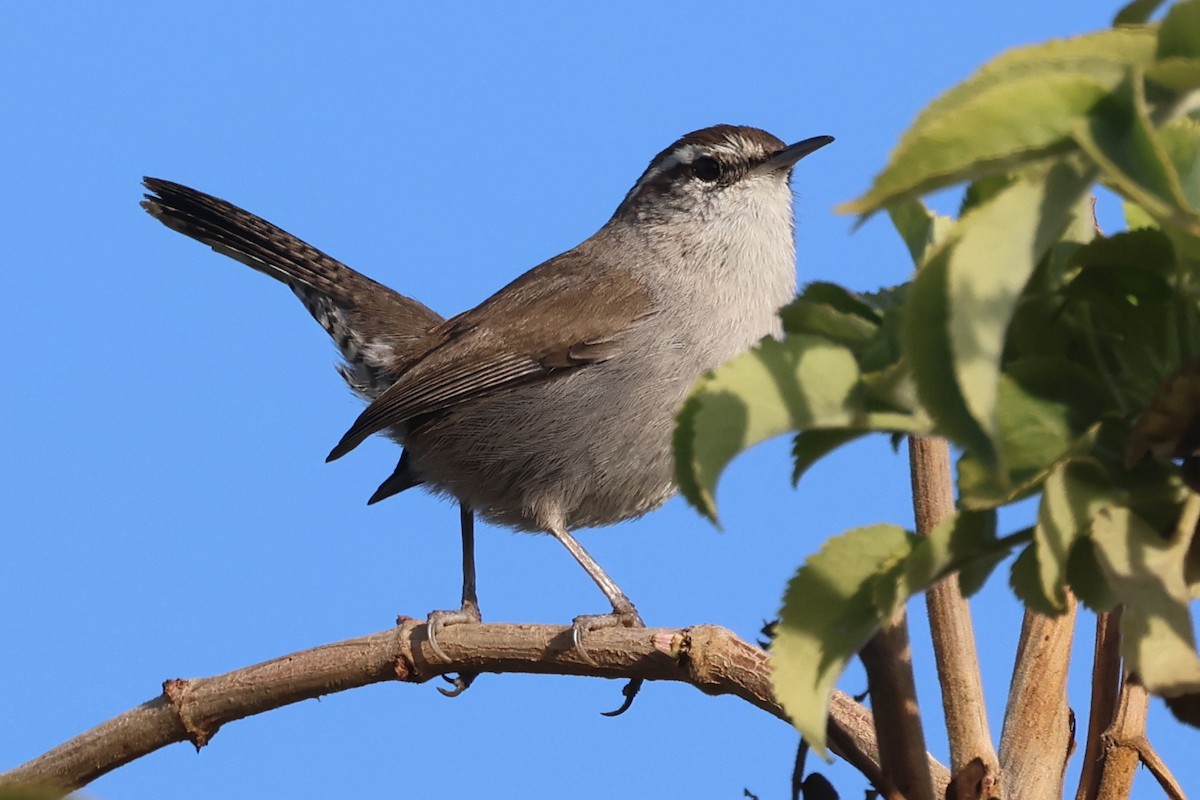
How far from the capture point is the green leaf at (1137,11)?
98 cm

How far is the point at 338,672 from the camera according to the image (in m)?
3.96

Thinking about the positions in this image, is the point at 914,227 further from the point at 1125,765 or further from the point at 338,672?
the point at 338,672

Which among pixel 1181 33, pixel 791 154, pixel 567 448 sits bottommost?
pixel 1181 33

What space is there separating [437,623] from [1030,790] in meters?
2.31

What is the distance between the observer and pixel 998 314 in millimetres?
828

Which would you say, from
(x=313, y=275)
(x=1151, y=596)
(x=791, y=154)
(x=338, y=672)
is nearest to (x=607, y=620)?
(x=338, y=672)

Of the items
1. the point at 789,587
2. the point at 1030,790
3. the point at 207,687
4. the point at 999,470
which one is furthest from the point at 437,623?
the point at 999,470

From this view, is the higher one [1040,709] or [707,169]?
[707,169]

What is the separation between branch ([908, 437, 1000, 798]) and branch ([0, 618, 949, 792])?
30.8 inches

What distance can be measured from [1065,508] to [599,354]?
5.10 m

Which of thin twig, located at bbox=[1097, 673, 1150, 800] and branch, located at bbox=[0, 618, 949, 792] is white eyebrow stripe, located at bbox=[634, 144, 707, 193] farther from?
thin twig, located at bbox=[1097, 673, 1150, 800]

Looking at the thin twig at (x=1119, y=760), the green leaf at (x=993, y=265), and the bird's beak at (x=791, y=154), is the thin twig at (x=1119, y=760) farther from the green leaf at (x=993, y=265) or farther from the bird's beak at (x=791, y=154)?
the bird's beak at (x=791, y=154)

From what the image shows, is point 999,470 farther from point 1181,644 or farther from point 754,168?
point 754,168

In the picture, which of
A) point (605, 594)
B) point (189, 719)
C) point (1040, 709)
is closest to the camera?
point (1040, 709)
